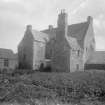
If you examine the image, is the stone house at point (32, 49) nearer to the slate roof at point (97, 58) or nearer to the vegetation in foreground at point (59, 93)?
the slate roof at point (97, 58)

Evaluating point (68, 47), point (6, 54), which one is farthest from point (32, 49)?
point (68, 47)

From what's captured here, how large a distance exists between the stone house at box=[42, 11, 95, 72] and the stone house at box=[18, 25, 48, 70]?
2.21 m

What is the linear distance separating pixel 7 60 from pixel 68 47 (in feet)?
44.2

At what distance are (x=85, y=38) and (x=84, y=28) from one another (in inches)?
103

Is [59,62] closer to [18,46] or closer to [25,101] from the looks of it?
[18,46]

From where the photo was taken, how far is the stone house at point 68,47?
35969mm

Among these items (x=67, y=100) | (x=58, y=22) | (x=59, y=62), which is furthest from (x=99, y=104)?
(x=58, y=22)

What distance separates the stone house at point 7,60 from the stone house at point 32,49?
279 centimetres

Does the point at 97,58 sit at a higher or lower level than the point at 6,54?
lower

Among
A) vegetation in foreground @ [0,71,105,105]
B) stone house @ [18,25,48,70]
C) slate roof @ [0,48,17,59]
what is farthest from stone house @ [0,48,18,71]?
vegetation in foreground @ [0,71,105,105]

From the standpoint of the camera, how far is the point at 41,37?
42188 millimetres

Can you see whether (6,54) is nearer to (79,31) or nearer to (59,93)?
(79,31)

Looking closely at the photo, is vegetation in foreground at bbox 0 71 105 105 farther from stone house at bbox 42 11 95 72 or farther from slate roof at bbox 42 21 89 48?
slate roof at bbox 42 21 89 48

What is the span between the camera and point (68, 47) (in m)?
36.0
